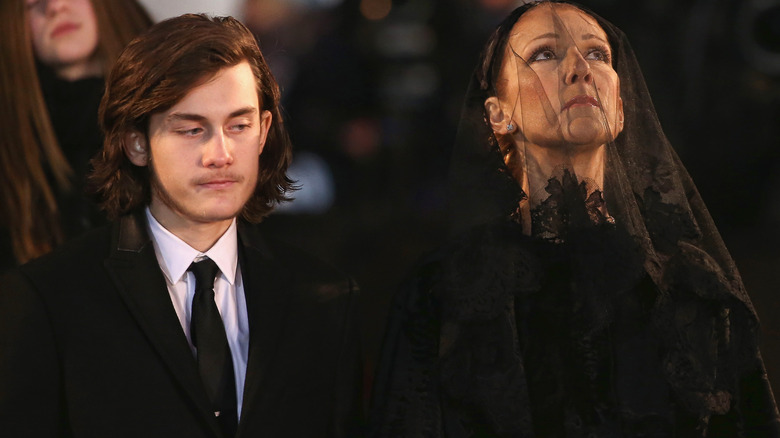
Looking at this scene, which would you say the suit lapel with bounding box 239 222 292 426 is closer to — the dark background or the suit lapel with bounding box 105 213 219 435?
the suit lapel with bounding box 105 213 219 435

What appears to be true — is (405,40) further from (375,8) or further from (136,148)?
(136,148)

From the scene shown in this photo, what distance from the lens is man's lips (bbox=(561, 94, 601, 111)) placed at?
79.7 inches

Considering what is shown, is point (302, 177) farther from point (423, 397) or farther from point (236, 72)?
point (423, 397)

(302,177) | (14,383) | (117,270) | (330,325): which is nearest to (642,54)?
(302,177)

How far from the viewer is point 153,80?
2027 mm

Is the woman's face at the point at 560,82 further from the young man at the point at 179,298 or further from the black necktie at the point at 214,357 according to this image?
the black necktie at the point at 214,357

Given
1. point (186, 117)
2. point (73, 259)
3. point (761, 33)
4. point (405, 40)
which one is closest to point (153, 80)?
point (186, 117)

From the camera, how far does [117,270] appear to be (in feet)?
6.64

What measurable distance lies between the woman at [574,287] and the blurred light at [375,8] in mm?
761

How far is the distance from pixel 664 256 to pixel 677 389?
0.95ft

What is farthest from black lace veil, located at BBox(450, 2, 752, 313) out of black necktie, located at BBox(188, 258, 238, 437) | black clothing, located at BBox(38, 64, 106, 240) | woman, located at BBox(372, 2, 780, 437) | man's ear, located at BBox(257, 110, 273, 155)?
black clothing, located at BBox(38, 64, 106, 240)

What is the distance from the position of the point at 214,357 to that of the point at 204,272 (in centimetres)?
19

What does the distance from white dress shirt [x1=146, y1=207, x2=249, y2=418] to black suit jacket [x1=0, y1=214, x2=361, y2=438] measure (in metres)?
0.03

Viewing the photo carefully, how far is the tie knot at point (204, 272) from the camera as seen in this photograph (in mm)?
2061
